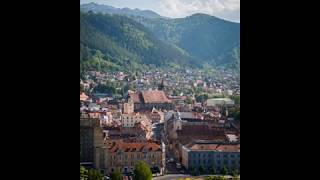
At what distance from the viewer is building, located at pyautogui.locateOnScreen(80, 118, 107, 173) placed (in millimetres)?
1567

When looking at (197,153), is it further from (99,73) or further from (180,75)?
(99,73)

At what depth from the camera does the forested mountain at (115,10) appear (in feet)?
5.27

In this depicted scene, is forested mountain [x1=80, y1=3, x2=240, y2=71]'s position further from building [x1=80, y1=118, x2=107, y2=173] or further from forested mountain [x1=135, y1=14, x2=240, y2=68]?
building [x1=80, y1=118, x2=107, y2=173]

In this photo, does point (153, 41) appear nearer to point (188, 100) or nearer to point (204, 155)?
point (188, 100)

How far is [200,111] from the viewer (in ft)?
5.23

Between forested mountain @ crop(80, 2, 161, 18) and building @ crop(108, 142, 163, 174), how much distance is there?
20.8 inches

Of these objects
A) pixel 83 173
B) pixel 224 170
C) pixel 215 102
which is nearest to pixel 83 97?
pixel 83 173

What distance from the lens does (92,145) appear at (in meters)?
1.59

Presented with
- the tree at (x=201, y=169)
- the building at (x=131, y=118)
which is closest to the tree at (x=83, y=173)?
the building at (x=131, y=118)

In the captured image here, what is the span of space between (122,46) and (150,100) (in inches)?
10.3

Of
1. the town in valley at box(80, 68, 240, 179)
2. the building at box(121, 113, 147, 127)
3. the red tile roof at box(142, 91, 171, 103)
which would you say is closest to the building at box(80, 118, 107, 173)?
the town in valley at box(80, 68, 240, 179)
